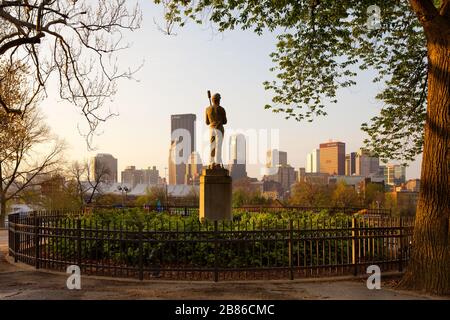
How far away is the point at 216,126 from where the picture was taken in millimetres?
15273

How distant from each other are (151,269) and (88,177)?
57647mm

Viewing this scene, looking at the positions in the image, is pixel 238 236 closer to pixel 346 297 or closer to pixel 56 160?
pixel 346 297

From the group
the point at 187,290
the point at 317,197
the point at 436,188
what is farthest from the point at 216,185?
the point at 317,197

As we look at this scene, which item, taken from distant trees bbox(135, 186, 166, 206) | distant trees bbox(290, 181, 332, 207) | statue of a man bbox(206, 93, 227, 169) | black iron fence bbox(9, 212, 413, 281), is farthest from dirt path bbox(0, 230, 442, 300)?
distant trees bbox(290, 181, 332, 207)

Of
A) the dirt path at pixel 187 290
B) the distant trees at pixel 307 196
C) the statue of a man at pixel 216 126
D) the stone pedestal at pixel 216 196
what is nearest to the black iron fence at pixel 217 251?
the dirt path at pixel 187 290

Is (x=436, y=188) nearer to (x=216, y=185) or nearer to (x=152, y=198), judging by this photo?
(x=216, y=185)

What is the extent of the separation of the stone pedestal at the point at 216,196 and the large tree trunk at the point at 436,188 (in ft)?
21.4

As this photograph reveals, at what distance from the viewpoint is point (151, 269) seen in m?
9.90

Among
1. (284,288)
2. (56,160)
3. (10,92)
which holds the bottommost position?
(284,288)

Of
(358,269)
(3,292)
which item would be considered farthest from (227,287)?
(3,292)

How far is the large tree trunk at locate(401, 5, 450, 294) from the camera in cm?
877

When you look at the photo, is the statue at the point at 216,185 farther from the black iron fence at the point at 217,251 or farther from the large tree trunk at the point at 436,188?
the large tree trunk at the point at 436,188

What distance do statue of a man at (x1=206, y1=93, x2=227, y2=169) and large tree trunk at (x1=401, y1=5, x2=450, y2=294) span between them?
24.4 ft

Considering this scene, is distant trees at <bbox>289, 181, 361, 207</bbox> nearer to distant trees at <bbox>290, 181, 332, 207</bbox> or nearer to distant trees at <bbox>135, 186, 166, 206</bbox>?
distant trees at <bbox>290, 181, 332, 207</bbox>
